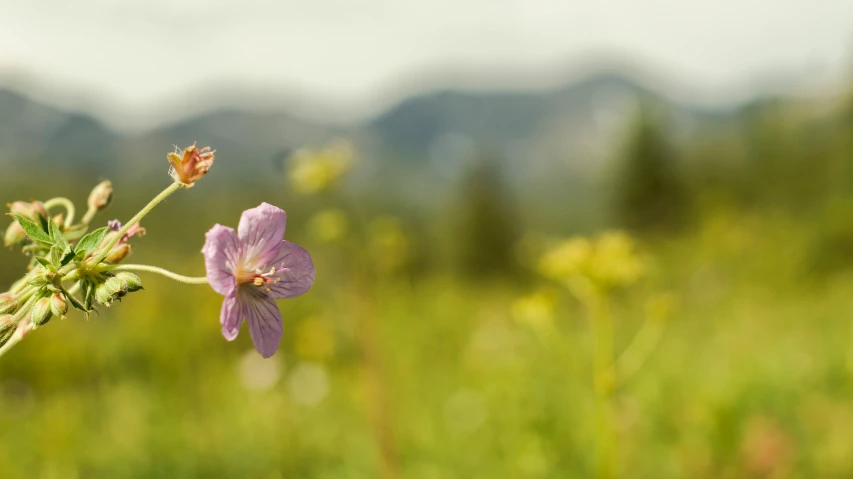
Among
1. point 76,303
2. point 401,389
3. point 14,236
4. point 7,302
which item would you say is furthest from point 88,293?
point 401,389

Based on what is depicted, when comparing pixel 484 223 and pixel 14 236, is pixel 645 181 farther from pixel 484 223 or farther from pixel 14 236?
pixel 14 236

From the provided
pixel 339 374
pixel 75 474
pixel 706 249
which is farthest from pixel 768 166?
pixel 75 474

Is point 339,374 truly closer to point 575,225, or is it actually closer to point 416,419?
point 416,419

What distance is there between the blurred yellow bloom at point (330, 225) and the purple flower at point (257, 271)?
64.9 inches

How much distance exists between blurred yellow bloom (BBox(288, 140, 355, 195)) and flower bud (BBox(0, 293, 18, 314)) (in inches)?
80.6

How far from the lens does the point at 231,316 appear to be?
3.42ft

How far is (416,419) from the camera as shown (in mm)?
4969

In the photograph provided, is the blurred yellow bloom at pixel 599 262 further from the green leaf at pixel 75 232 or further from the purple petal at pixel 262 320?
the green leaf at pixel 75 232

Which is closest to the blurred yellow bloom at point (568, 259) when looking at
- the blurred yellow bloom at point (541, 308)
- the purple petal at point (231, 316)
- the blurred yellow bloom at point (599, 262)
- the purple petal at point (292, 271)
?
the blurred yellow bloom at point (599, 262)

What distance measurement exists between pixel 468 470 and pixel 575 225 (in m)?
146

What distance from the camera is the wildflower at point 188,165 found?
1022 millimetres

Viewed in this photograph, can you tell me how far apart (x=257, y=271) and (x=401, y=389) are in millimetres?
4829

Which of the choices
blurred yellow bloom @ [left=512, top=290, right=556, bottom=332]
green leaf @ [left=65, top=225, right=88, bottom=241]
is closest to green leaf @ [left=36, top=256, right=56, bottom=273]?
green leaf @ [left=65, top=225, right=88, bottom=241]

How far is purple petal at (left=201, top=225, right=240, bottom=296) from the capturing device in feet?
3.18
